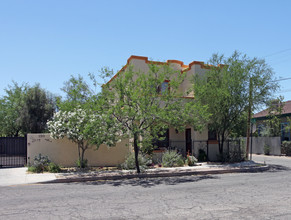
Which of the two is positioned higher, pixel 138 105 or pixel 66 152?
pixel 138 105

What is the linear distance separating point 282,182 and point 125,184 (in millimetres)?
6310

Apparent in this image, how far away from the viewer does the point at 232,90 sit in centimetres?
1725

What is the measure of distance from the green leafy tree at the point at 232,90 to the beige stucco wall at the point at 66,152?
5888mm

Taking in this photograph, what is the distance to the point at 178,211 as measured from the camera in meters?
7.02

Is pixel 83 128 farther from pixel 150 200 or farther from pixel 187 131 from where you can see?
pixel 187 131

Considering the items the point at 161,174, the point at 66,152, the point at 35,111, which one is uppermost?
the point at 35,111

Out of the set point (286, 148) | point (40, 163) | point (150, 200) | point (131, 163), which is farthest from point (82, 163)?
point (286, 148)

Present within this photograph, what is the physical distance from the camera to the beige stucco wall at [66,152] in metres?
16.6

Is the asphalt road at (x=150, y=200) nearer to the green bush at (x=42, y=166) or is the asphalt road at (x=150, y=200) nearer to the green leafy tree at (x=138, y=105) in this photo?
the green leafy tree at (x=138, y=105)

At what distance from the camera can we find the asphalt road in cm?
675

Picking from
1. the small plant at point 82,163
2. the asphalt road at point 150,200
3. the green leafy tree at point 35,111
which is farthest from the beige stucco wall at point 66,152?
the green leafy tree at point 35,111

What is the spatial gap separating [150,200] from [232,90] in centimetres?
1101

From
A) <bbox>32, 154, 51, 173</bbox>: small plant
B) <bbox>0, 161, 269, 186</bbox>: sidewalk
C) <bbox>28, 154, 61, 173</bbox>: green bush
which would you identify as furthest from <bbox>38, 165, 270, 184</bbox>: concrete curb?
<bbox>32, 154, 51, 173</bbox>: small plant

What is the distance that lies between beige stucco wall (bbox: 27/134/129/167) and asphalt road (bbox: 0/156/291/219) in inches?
215
